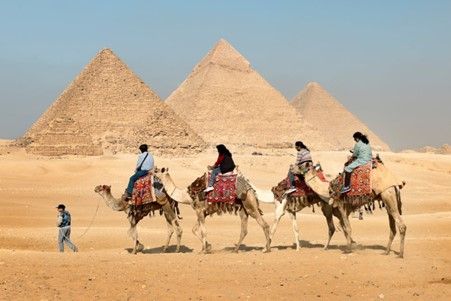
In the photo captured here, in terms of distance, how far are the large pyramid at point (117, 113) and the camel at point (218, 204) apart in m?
63.6

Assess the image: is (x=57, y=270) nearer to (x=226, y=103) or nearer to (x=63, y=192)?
(x=63, y=192)

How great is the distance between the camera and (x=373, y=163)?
10359mm

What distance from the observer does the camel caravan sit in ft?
33.6

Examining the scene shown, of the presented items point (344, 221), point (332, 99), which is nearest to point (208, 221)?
point (344, 221)

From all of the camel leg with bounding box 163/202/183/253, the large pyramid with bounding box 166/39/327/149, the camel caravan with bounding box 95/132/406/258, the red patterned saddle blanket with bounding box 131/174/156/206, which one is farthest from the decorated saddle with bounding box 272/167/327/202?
the large pyramid with bounding box 166/39/327/149

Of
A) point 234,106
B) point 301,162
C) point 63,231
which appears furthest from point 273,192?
point 234,106

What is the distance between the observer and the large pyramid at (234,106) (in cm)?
12050

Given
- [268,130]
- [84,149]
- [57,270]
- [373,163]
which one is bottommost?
[57,270]

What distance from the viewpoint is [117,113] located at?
8931 centimetres

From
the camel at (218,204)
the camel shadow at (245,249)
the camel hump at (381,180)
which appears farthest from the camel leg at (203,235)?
the camel hump at (381,180)

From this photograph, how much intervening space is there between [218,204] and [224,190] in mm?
233

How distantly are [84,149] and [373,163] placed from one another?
51470 millimetres

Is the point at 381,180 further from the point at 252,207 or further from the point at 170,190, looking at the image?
the point at 170,190

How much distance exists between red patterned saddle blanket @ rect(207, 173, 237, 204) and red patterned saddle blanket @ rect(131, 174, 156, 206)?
83cm
